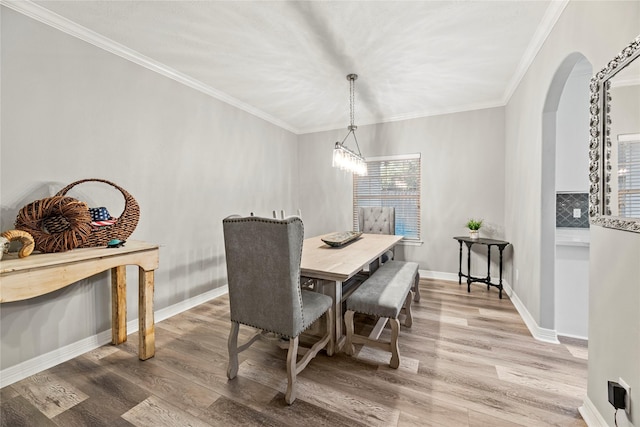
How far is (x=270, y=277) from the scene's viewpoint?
5.04 feet

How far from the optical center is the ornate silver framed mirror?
1083 mm

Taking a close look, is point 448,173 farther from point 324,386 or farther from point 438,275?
point 324,386

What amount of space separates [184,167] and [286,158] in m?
2.04

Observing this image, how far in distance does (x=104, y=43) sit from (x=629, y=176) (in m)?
3.56

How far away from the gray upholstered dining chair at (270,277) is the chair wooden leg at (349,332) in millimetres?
395

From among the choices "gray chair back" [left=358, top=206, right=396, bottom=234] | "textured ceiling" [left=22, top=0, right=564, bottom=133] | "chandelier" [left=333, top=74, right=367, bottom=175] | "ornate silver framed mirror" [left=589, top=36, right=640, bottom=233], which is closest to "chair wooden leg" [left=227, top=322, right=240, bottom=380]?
"chandelier" [left=333, top=74, right=367, bottom=175]

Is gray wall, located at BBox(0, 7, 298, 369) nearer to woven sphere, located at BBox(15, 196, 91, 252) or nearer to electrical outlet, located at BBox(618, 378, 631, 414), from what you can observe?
woven sphere, located at BBox(15, 196, 91, 252)

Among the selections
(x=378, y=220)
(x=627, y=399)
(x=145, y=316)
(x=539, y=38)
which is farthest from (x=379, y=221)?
(x=145, y=316)

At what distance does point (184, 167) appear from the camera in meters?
2.91

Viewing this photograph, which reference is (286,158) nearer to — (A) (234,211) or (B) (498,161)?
(A) (234,211)

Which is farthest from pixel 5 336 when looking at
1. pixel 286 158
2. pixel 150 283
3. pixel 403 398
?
pixel 286 158

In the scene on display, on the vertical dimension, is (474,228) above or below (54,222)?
below

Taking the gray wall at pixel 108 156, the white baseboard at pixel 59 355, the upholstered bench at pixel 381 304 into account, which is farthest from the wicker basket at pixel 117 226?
the upholstered bench at pixel 381 304

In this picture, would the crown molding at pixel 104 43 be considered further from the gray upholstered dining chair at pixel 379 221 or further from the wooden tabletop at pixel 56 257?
the gray upholstered dining chair at pixel 379 221
